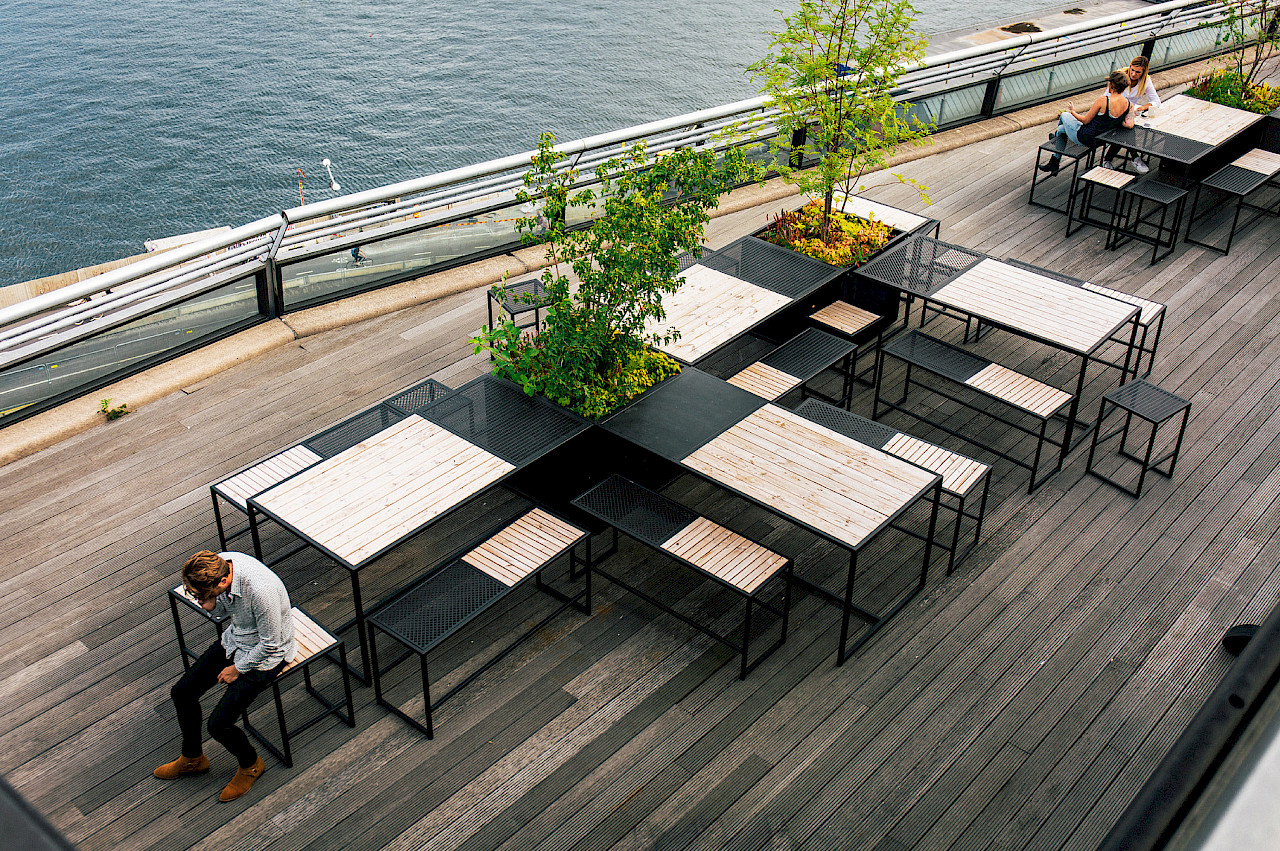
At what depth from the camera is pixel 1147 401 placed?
19.3 ft

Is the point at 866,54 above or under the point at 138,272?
above

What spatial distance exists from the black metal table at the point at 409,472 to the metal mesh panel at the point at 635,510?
32 centimetres

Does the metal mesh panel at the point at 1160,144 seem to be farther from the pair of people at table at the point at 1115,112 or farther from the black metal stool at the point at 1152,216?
the black metal stool at the point at 1152,216

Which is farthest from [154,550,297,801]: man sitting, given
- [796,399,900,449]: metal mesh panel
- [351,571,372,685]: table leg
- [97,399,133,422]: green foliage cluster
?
[796,399,900,449]: metal mesh panel

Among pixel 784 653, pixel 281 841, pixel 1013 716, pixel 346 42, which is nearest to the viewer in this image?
pixel 281 841

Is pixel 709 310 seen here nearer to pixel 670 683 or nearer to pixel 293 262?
pixel 670 683

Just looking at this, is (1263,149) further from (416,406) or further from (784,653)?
(416,406)

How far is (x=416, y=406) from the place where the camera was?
17.9 ft

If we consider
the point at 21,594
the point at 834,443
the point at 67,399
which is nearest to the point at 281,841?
the point at 21,594

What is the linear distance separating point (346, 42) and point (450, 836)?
165 feet

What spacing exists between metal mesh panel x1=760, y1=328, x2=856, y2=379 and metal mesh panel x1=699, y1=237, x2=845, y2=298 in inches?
10.9

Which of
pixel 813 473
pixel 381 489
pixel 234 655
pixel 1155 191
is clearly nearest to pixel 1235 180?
pixel 1155 191

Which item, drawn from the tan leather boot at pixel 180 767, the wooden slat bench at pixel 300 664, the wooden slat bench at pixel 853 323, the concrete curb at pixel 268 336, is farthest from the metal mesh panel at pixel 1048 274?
the tan leather boot at pixel 180 767

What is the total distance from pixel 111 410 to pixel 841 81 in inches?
193
